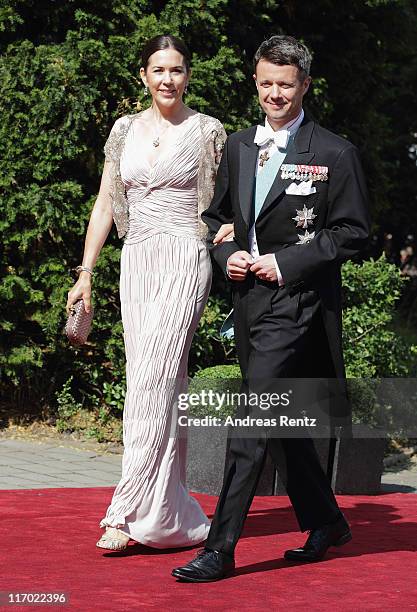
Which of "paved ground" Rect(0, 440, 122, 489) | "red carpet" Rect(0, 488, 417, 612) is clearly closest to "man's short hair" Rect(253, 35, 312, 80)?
"red carpet" Rect(0, 488, 417, 612)

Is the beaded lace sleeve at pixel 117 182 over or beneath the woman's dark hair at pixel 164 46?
beneath

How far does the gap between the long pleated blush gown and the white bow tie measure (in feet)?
1.88

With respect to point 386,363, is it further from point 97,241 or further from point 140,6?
point 97,241

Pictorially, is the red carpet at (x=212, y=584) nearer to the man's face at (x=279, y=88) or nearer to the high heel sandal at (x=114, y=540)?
the high heel sandal at (x=114, y=540)

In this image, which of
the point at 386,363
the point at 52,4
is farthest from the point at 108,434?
the point at 52,4

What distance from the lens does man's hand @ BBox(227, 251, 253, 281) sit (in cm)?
488

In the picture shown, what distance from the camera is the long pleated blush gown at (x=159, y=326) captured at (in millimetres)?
5293

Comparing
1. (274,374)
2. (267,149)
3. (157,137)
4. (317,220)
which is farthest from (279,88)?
(274,374)

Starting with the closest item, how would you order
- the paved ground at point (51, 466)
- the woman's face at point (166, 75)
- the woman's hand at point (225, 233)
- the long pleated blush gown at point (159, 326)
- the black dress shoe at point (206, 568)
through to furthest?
the black dress shoe at point (206, 568) → the woman's hand at point (225, 233) → the long pleated blush gown at point (159, 326) → the woman's face at point (166, 75) → the paved ground at point (51, 466)

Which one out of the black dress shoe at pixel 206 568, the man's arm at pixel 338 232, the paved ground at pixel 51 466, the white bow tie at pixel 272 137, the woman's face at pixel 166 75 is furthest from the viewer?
the paved ground at pixel 51 466

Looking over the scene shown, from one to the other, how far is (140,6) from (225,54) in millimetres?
762

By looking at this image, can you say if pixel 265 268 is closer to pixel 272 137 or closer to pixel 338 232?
pixel 338 232

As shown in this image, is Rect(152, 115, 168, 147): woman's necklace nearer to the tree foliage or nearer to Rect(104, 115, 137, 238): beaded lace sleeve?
Rect(104, 115, 137, 238): beaded lace sleeve

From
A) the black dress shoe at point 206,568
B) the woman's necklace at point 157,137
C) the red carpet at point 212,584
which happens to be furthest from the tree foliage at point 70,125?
the black dress shoe at point 206,568
